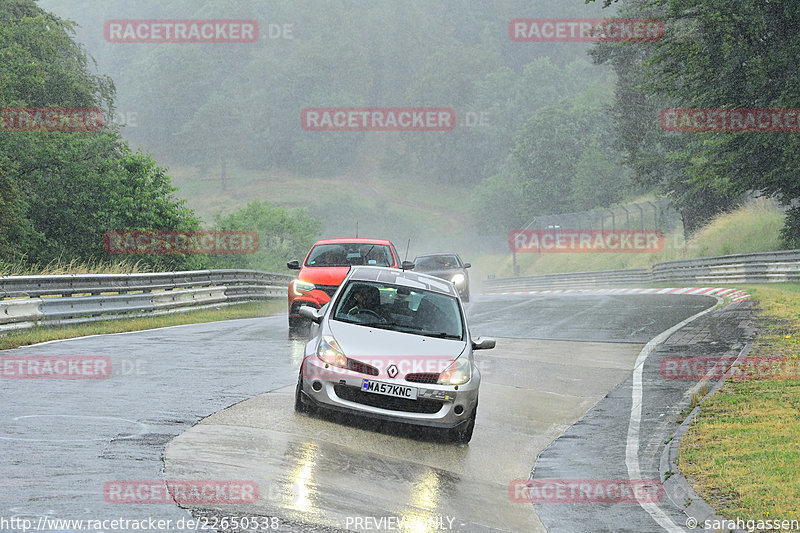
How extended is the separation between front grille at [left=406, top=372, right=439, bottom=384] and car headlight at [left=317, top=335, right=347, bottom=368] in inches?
26.6

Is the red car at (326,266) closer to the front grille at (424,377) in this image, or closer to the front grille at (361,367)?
the front grille at (361,367)

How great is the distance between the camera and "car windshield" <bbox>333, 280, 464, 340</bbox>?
10055 mm

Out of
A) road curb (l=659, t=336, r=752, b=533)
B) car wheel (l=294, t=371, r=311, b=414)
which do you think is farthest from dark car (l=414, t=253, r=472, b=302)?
car wheel (l=294, t=371, r=311, b=414)

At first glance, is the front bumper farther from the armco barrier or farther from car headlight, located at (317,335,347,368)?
the armco barrier

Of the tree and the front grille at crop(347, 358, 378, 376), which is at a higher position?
the tree

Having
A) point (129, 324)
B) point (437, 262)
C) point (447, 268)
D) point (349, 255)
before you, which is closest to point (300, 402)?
point (349, 255)

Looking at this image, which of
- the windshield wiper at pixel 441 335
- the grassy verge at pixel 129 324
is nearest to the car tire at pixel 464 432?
the windshield wiper at pixel 441 335

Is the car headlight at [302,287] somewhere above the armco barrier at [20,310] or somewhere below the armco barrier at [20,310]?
above

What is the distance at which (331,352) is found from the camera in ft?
30.7

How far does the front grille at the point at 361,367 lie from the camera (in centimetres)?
909

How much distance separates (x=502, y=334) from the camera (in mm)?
20406

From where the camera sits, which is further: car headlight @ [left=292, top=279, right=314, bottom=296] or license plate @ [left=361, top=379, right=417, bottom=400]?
car headlight @ [left=292, top=279, right=314, bottom=296]

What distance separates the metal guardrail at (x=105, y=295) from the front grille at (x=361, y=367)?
9552mm

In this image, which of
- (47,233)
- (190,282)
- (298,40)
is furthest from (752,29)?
(298,40)
